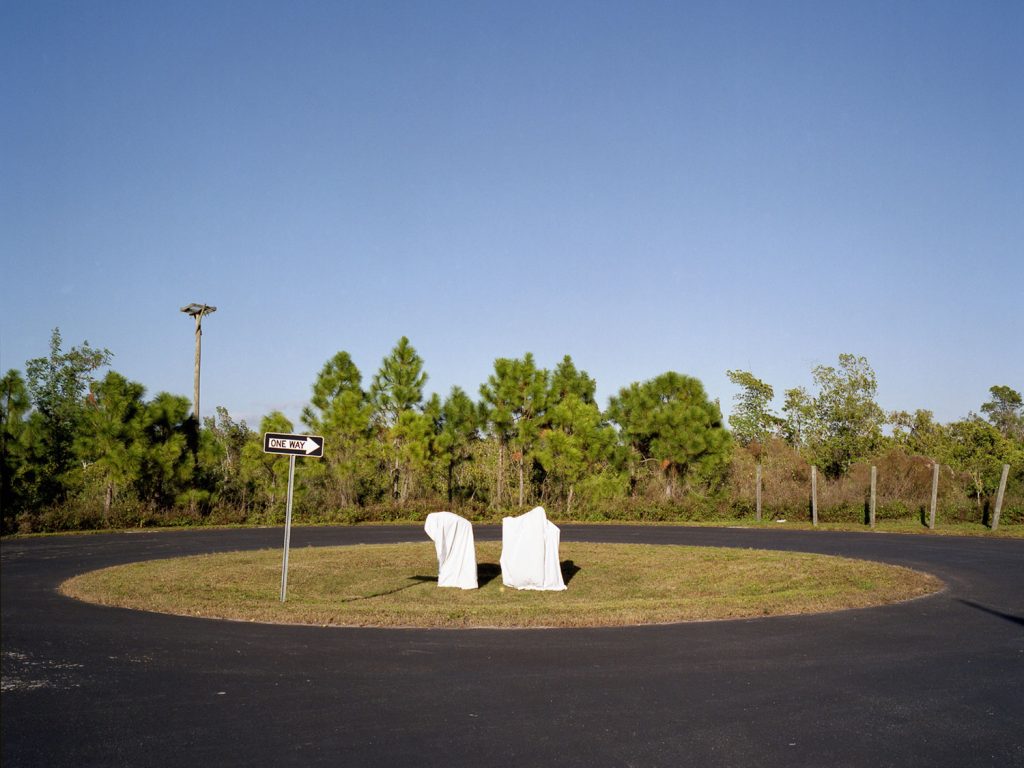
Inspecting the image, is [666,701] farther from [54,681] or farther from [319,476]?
[319,476]

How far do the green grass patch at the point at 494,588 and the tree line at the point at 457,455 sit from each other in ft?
43.8

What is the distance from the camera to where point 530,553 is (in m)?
15.6

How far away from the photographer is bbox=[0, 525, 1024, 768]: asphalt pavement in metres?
5.73

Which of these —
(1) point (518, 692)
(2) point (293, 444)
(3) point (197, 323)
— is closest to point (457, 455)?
(3) point (197, 323)

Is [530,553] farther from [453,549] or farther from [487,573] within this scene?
[487,573]

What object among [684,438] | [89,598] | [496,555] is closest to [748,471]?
[684,438]

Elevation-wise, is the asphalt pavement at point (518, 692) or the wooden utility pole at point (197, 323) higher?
the wooden utility pole at point (197, 323)

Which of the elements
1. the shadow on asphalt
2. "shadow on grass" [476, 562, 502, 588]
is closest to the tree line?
"shadow on grass" [476, 562, 502, 588]

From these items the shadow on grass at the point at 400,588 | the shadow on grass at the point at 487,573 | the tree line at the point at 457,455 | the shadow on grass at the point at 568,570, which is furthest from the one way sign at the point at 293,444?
the tree line at the point at 457,455

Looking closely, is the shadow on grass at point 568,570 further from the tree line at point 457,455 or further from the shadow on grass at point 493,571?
the tree line at point 457,455

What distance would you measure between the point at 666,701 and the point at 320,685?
3044 mm

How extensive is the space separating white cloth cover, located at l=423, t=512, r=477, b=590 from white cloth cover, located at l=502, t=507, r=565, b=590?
2.21 ft

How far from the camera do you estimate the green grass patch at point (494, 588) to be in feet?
39.0

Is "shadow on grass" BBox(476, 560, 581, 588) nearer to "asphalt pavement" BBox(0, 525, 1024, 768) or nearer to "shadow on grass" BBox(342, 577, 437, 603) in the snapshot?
"shadow on grass" BBox(342, 577, 437, 603)
